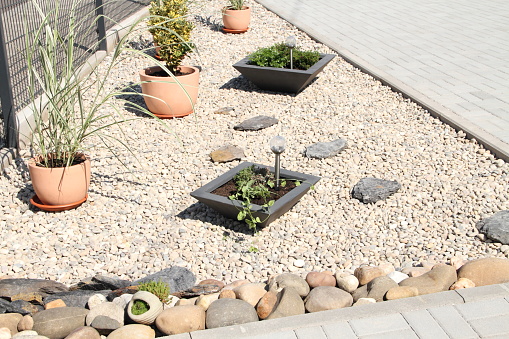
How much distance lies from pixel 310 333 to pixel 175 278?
1072 mm

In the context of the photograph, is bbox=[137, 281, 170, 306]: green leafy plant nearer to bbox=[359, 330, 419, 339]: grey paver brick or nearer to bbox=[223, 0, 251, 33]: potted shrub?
bbox=[359, 330, 419, 339]: grey paver brick

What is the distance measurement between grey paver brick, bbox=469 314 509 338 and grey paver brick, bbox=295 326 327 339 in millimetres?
739

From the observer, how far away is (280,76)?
676 cm

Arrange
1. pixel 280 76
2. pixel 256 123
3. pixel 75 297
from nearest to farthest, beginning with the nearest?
pixel 75 297, pixel 256 123, pixel 280 76

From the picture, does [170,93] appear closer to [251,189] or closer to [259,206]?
[251,189]

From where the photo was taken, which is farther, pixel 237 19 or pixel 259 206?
pixel 237 19

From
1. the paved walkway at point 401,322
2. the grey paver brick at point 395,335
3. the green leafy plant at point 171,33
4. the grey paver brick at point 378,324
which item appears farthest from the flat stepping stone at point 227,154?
the grey paver brick at point 395,335

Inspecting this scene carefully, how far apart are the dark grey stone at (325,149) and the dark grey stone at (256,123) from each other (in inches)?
28.6

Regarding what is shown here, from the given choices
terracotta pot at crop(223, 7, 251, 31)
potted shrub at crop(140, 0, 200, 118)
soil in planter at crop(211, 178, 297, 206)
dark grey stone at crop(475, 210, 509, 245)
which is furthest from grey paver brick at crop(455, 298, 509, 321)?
terracotta pot at crop(223, 7, 251, 31)

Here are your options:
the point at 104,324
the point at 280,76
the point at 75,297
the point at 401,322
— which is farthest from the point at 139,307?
the point at 280,76

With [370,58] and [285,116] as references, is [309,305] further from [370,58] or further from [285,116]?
[370,58]

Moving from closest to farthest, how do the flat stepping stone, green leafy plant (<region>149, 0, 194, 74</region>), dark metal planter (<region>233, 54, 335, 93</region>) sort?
the flat stepping stone → green leafy plant (<region>149, 0, 194, 74</region>) → dark metal planter (<region>233, 54, 335, 93</region>)

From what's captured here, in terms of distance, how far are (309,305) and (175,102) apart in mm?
3530

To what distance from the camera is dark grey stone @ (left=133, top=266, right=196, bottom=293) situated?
356cm
